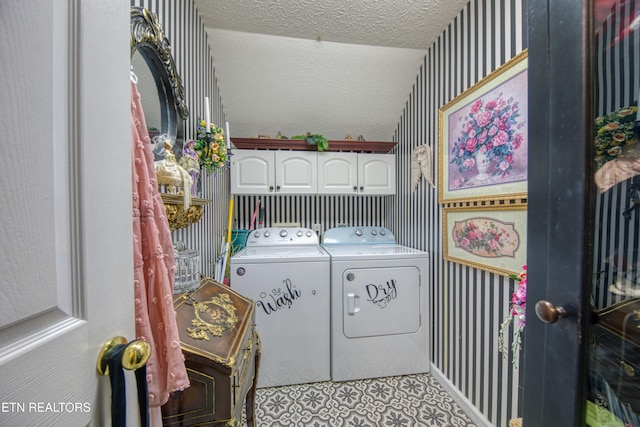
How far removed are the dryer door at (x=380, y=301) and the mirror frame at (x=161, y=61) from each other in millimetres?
1567

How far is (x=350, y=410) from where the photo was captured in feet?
5.42

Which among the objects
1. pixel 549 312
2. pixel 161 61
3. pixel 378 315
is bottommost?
pixel 378 315

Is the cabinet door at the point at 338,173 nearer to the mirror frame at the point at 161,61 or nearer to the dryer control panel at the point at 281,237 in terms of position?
the dryer control panel at the point at 281,237

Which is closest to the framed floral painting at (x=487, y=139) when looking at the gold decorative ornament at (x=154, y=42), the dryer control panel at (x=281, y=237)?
the dryer control panel at (x=281, y=237)

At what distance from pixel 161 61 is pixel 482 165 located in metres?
1.81

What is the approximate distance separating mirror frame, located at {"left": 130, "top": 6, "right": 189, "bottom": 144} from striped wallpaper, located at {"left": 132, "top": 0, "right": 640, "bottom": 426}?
0.16m

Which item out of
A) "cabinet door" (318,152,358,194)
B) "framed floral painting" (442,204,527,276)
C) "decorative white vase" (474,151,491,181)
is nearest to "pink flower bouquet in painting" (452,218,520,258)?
"framed floral painting" (442,204,527,276)

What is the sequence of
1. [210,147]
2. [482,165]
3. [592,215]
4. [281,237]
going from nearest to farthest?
[592,215] < [210,147] < [482,165] < [281,237]

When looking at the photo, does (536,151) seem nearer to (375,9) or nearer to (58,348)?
(58,348)

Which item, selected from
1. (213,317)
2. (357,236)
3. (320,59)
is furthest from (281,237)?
(320,59)

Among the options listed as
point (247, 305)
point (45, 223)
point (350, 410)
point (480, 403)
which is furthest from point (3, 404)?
point (480, 403)

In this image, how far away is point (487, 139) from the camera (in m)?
1.43

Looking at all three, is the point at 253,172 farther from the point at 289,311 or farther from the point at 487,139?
the point at 487,139

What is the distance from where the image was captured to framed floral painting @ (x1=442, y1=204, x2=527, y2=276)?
4.10 ft
